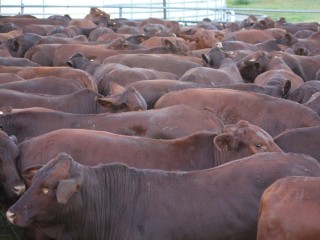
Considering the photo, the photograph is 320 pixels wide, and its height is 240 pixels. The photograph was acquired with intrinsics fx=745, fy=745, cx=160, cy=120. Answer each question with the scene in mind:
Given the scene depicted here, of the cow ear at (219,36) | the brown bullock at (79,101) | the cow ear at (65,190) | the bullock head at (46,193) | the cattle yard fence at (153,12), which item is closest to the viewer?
the cow ear at (65,190)

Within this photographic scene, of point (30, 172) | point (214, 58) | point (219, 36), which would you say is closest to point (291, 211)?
point (30, 172)

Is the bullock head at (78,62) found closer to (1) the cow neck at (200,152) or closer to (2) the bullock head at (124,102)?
(2) the bullock head at (124,102)

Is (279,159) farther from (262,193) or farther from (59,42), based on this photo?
(59,42)

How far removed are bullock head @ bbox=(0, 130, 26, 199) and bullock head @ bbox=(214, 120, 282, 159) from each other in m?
1.44

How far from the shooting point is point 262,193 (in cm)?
452

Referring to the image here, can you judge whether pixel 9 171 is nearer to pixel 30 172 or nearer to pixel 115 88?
pixel 30 172

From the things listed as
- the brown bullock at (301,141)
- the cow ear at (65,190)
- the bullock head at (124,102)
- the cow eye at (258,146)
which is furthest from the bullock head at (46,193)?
the bullock head at (124,102)

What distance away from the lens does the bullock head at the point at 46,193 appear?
4262mm

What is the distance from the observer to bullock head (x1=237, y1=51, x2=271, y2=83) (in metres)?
10.2

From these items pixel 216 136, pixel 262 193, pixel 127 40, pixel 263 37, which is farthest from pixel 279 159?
pixel 263 37

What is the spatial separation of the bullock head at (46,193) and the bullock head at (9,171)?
0.94 meters

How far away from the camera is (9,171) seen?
5375mm

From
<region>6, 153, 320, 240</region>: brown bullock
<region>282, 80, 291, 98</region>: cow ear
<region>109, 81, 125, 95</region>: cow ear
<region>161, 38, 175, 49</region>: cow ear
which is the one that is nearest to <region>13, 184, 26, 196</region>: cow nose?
<region>6, 153, 320, 240</region>: brown bullock

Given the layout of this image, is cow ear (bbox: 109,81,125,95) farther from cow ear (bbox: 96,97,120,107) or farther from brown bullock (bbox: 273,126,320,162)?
brown bullock (bbox: 273,126,320,162)
